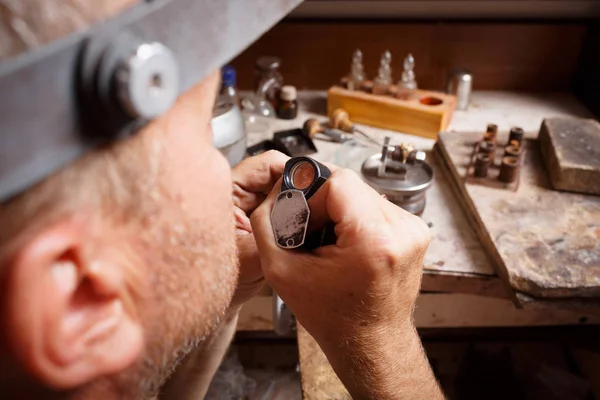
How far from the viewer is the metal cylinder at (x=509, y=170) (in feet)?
4.50

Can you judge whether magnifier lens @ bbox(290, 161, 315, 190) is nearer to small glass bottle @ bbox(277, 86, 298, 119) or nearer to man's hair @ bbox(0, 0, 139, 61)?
man's hair @ bbox(0, 0, 139, 61)

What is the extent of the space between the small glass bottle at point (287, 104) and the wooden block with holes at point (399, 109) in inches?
4.8

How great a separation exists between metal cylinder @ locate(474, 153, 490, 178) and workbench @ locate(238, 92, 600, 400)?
87 millimetres

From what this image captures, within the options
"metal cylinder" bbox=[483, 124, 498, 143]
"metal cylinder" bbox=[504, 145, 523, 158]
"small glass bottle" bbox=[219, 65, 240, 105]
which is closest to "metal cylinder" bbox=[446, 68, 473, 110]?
"metal cylinder" bbox=[483, 124, 498, 143]

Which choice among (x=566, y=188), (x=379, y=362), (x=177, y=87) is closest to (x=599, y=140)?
(x=566, y=188)

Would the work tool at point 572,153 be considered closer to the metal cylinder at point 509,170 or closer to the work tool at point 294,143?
the metal cylinder at point 509,170

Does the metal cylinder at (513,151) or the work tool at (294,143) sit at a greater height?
the metal cylinder at (513,151)

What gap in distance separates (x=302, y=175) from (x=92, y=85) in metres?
0.47

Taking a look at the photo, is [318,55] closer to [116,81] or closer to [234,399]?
[234,399]

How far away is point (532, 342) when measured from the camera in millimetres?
1762

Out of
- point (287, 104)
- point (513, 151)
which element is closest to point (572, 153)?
point (513, 151)

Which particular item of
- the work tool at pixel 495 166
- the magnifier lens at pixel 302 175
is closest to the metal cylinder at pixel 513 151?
the work tool at pixel 495 166

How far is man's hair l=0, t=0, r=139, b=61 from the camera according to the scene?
0.39 metres

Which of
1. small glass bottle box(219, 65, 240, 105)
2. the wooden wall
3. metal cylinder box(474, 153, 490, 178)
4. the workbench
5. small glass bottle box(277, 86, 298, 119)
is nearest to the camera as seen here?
the workbench
